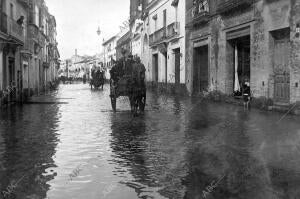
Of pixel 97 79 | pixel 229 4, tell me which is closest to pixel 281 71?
pixel 229 4

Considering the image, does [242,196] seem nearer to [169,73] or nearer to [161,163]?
[161,163]

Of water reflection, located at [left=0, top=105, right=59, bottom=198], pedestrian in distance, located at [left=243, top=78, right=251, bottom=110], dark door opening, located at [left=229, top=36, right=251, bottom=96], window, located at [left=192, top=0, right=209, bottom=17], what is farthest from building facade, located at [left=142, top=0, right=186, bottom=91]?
water reflection, located at [left=0, top=105, right=59, bottom=198]

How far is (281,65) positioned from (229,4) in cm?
419

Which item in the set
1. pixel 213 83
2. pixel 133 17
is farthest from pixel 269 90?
pixel 133 17

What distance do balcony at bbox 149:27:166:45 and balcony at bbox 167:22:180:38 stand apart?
3.93ft

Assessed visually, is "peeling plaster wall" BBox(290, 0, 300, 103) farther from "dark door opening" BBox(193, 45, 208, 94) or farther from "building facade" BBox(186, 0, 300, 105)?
"dark door opening" BBox(193, 45, 208, 94)

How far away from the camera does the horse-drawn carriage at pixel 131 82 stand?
39.8ft

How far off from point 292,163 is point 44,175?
298cm

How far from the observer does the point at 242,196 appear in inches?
164

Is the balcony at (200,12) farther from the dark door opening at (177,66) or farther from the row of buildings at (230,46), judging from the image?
the dark door opening at (177,66)

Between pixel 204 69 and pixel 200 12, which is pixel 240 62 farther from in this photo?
pixel 204 69

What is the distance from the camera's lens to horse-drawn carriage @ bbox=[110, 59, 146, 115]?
12133 mm

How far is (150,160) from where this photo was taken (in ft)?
19.6

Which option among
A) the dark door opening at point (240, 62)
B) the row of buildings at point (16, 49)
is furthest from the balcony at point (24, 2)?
the dark door opening at point (240, 62)
